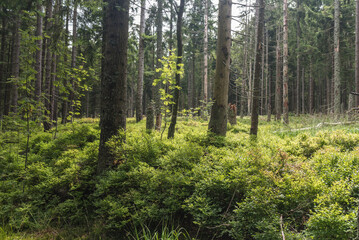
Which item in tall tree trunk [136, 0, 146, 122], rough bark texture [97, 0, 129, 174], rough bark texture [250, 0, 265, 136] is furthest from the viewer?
tall tree trunk [136, 0, 146, 122]

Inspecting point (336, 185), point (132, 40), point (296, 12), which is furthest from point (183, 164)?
point (296, 12)

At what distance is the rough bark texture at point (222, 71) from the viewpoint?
621 cm

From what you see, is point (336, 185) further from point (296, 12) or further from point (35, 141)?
point (296, 12)

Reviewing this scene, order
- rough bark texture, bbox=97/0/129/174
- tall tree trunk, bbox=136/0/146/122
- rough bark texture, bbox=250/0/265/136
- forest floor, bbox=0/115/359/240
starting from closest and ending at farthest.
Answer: forest floor, bbox=0/115/359/240
rough bark texture, bbox=97/0/129/174
rough bark texture, bbox=250/0/265/136
tall tree trunk, bbox=136/0/146/122

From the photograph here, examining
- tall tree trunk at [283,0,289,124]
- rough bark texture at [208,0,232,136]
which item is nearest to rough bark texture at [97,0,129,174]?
rough bark texture at [208,0,232,136]

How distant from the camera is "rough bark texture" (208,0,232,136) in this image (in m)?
6.21

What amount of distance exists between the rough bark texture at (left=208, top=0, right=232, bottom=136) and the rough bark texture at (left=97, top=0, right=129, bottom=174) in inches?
112

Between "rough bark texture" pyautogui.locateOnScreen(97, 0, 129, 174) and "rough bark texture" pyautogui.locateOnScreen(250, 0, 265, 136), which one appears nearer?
"rough bark texture" pyautogui.locateOnScreen(97, 0, 129, 174)

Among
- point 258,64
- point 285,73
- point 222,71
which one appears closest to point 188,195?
point 222,71

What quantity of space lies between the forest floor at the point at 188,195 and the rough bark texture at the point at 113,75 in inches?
11.3

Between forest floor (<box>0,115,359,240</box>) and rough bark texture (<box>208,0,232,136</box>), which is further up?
rough bark texture (<box>208,0,232,136</box>)

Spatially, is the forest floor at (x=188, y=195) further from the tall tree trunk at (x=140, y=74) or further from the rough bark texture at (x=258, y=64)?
the tall tree trunk at (x=140, y=74)

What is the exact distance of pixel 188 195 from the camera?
3.57m

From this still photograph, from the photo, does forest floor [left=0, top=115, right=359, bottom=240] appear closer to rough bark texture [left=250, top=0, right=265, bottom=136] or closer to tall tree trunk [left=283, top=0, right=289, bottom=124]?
rough bark texture [left=250, top=0, right=265, bottom=136]
